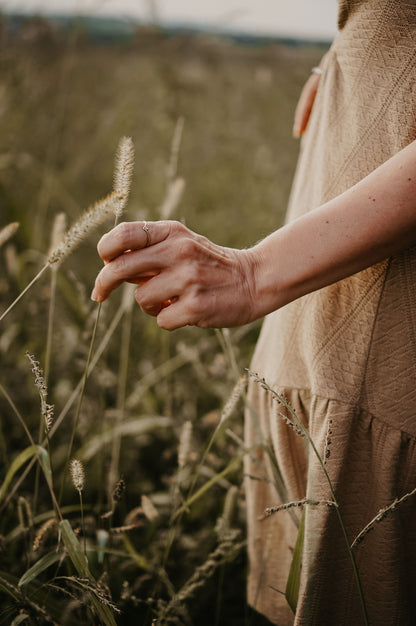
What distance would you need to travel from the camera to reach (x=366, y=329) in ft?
2.29

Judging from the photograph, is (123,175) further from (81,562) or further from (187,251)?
(81,562)

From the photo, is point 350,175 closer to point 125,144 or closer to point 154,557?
point 125,144

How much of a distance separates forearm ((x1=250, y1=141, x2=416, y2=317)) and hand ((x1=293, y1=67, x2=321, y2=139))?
511 mm

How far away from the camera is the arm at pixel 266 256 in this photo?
1.88 feet

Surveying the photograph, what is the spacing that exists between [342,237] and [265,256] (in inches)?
3.9

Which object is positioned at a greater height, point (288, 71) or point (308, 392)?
point (288, 71)

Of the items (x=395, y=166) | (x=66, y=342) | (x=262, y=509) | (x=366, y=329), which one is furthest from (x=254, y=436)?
(x=66, y=342)

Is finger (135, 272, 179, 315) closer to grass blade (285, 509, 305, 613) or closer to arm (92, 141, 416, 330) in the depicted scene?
arm (92, 141, 416, 330)

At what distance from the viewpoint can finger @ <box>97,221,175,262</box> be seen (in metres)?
0.57

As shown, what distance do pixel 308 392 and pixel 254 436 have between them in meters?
0.27

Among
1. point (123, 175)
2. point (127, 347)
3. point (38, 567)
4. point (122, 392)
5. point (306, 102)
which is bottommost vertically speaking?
point (38, 567)

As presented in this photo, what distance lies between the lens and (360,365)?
70cm

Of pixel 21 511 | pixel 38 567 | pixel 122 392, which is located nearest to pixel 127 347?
pixel 122 392

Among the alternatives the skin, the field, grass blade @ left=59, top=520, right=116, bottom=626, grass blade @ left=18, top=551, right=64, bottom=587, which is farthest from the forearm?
grass blade @ left=18, top=551, right=64, bottom=587
